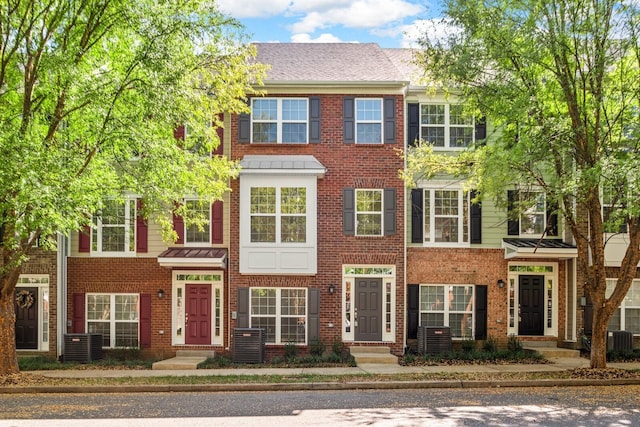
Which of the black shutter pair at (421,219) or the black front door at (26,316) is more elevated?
the black shutter pair at (421,219)

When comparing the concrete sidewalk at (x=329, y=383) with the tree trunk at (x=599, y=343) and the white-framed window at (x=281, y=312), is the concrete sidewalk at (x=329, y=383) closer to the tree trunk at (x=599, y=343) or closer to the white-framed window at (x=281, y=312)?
the tree trunk at (x=599, y=343)

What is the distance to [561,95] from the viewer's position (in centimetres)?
1420

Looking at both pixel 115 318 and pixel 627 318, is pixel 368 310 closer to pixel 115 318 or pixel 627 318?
pixel 115 318

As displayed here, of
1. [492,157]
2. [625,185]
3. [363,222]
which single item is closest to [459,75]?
[492,157]

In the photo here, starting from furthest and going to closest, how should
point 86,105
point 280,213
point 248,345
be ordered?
point 280,213 < point 248,345 < point 86,105

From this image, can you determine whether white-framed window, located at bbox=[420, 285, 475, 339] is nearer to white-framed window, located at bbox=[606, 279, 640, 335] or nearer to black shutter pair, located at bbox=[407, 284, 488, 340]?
black shutter pair, located at bbox=[407, 284, 488, 340]

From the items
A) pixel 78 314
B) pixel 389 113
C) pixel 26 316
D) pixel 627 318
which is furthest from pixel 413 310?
pixel 26 316

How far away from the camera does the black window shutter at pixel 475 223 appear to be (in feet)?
61.9

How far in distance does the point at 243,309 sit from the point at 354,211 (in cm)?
440

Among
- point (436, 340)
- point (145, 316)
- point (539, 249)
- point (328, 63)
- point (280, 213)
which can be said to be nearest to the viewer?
point (436, 340)

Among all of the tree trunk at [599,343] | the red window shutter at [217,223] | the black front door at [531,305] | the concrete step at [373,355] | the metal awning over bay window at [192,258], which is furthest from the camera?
the black front door at [531,305]

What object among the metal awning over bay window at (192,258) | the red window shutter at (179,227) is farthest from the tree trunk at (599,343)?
the red window shutter at (179,227)

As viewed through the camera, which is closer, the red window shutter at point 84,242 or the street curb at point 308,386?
→ the street curb at point 308,386

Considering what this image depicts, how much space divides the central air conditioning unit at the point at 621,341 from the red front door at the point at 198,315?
39.4ft
